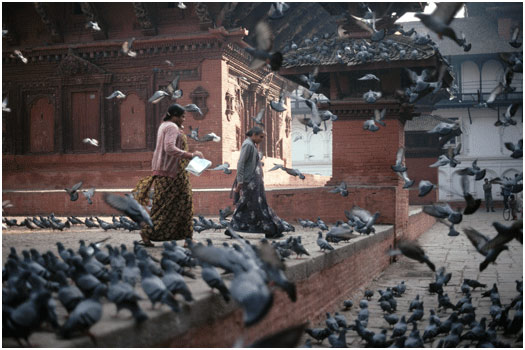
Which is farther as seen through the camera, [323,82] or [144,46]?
[144,46]

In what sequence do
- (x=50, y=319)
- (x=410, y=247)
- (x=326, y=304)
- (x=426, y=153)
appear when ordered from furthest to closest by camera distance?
(x=426, y=153)
(x=326, y=304)
(x=410, y=247)
(x=50, y=319)

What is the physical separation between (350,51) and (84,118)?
924 centimetres

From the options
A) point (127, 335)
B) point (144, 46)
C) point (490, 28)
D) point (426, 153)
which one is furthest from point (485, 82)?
point (127, 335)

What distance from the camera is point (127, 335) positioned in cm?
285

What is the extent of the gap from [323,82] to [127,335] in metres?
9.38

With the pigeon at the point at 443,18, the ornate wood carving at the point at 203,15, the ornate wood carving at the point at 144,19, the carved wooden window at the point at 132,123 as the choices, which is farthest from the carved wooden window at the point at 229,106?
the pigeon at the point at 443,18

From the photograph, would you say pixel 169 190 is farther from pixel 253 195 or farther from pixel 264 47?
pixel 264 47

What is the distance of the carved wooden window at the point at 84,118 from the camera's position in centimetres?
1669

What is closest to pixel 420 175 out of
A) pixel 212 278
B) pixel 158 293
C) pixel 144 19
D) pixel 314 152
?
pixel 144 19

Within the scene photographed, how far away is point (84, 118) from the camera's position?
16797mm

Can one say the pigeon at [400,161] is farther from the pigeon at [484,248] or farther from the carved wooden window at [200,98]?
the carved wooden window at [200,98]

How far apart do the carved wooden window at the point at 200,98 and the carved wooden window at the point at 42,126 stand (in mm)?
4676

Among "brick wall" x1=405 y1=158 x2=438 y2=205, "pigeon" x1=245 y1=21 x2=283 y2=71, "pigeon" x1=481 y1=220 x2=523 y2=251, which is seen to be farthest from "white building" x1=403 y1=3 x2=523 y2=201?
"pigeon" x1=481 y1=220 x2=523 y2=251

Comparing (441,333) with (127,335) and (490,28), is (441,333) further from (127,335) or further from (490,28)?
(490,28)
